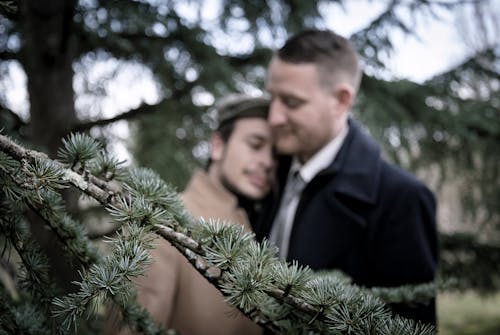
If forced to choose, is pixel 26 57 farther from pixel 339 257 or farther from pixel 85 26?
pixel 339 257

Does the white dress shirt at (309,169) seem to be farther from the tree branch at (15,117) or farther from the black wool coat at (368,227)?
the tree branch at (15,117)

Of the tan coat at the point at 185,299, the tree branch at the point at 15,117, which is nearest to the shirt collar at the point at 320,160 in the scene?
the tan coat at the point at 185,299

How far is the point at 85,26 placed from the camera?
2.76 metres

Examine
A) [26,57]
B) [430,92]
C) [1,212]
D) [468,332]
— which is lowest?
[468,332]

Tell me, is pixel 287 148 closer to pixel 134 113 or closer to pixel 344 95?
pixel 344 95

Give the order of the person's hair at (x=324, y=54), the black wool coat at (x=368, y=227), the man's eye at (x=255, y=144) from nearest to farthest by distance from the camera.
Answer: the black wool coat at (x=368, y=227) → the man's eye at (x=255, y=144) → the person's hair at (x=324, y=54)

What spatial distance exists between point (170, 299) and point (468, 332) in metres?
7.40

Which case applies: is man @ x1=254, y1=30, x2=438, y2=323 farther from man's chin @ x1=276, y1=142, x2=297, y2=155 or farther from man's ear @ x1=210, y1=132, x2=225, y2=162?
man's ear @ x1=210, y1=132, x2=225, y2=162

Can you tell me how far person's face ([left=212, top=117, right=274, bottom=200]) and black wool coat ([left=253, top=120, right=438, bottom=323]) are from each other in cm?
27

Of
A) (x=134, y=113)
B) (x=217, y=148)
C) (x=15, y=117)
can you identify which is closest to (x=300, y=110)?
(x=217, y=148)

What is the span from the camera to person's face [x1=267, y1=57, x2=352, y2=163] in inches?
91.3

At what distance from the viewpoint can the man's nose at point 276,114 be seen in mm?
2271

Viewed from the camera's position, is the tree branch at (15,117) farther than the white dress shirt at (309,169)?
Yes

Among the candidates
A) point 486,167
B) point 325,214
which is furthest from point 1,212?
point 486,167
